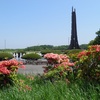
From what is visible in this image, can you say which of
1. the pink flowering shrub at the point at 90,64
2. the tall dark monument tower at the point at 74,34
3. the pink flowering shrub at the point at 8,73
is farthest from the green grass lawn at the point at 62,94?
the tall dark monument tower at the point at 74,34

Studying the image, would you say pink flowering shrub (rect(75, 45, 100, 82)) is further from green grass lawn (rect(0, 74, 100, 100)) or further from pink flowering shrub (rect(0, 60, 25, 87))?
pink flowering shrub (rect(0, 60, 25, 87))

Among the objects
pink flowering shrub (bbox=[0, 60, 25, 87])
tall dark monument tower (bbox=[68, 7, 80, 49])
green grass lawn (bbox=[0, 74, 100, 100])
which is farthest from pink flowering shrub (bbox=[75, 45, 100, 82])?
tall dark monument tower (bbox=[68, 7, 80, 49])

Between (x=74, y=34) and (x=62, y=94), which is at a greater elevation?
(x=74, y=34)

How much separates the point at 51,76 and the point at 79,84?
2.22m

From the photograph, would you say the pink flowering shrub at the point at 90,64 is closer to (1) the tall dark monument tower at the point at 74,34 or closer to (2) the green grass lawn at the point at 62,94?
(2) the green grass lawn at the point at 62,94

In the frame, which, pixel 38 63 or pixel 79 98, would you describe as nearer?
pixel 79 98

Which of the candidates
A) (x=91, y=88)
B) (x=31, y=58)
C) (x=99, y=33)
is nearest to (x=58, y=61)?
(x=91, y=88)

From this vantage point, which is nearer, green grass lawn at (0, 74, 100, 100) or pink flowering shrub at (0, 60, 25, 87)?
green grass lawn at (0, 74, 100, 100)

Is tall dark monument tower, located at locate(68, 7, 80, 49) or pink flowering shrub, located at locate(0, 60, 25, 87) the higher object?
tall dark monument tower, located at locate(68, 7, 80, 49)

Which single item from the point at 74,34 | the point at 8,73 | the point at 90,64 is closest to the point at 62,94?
the point at 90,64

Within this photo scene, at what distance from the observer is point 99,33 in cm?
5441

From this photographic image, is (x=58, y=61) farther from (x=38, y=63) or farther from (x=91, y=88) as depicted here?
(x=38, y=63)

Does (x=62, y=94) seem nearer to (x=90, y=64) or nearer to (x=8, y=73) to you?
(x=90, y=64)

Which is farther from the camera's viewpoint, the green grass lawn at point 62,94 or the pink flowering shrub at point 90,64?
the pink flowering shrub at point 90,64
